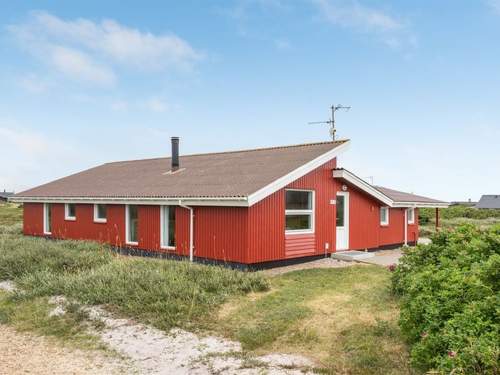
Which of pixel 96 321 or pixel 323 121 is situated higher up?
pixel 323 121

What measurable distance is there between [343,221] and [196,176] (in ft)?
19.5

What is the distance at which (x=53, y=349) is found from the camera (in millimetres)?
7172

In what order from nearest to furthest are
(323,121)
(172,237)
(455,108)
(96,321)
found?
(96,321) < (172,237) < (455,108) < (323,121)

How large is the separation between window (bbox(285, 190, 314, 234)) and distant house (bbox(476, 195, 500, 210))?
6287 centimetres

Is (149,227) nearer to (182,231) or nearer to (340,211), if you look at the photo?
(182,231)

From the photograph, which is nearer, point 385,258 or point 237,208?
point 237,208

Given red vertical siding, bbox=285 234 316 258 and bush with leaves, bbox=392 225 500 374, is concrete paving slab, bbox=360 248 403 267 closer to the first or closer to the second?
red vertical siding, bbox=285 234 316 258

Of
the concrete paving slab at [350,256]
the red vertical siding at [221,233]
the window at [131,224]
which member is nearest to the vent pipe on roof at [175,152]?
the window at [131,224]

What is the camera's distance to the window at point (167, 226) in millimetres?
15266

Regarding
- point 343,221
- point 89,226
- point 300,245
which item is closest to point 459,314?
point 300,245

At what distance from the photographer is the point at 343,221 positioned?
16.9m

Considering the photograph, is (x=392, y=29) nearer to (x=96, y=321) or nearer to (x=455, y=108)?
(x=455, y=108)

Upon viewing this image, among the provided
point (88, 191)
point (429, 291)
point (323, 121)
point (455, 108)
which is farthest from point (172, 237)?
point (323, 121)

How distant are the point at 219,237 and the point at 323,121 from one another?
14294mm
